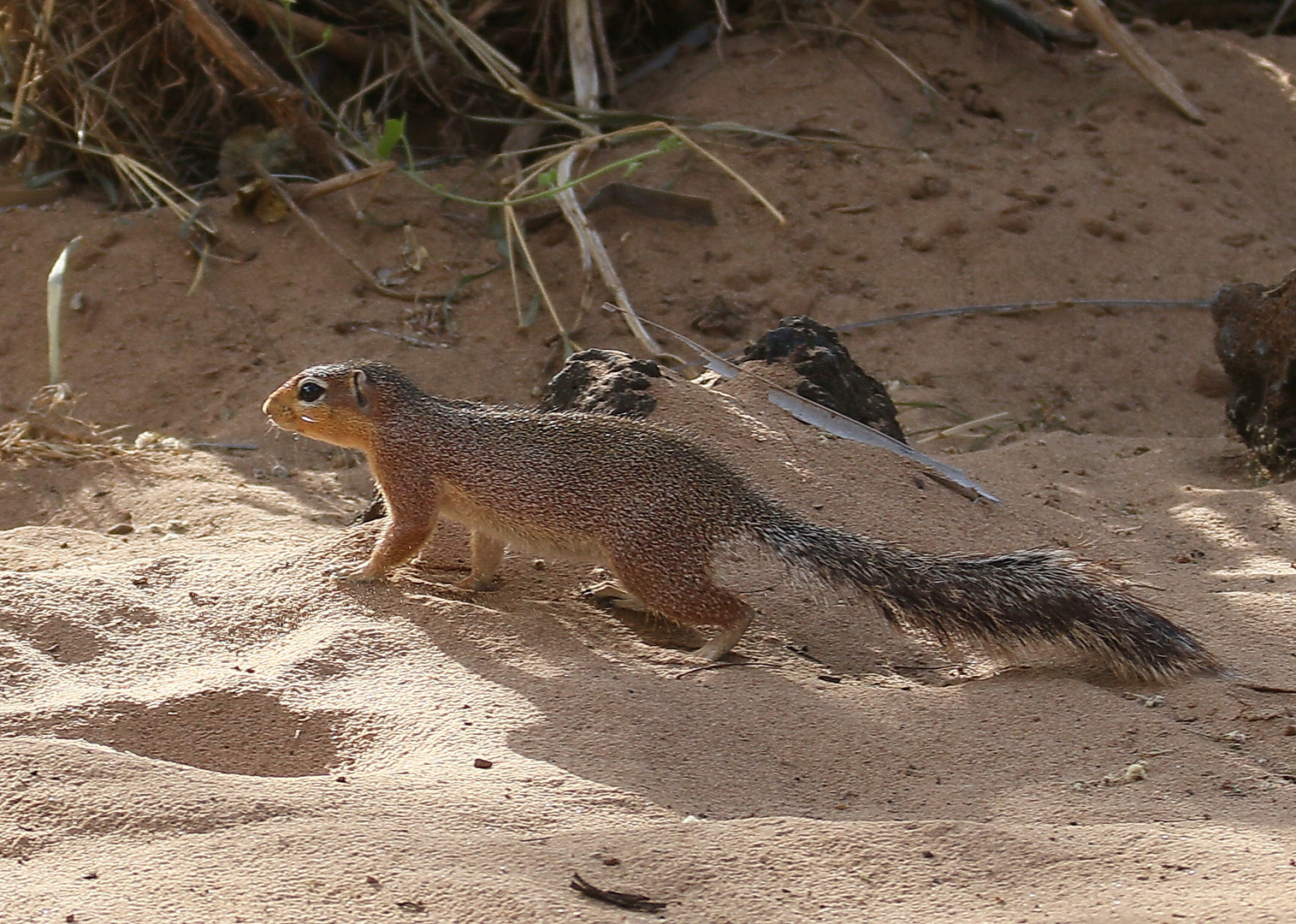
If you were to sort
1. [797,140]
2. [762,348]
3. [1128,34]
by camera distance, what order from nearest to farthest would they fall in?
[762,348], [797,140], [1128,34]

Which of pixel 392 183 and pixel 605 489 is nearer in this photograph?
pixel 605 489

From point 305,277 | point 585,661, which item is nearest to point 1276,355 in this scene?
point 585,661

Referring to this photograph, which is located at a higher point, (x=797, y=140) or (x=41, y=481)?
(x=797, y=140)

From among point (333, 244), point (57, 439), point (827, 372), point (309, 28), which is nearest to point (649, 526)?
point (827, 372)

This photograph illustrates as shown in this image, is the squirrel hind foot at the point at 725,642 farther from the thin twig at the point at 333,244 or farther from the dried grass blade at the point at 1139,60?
the dried grass blade at the point at 1139,60

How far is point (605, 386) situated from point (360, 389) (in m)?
0.91

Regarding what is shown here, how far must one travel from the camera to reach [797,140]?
28.1ft

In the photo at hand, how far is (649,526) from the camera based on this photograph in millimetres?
4023

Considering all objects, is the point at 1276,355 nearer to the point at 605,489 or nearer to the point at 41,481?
the point at 605,489

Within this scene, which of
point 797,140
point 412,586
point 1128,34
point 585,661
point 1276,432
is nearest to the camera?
point 585,661

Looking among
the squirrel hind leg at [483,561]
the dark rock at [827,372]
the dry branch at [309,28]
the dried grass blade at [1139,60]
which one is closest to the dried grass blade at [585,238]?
the dry branch at [309,28]

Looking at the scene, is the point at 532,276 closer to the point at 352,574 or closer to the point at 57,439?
the point at 57,439

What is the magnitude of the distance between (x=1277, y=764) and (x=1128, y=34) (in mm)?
7332

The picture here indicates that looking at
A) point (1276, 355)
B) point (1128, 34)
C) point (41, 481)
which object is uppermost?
point (1128, 34)
